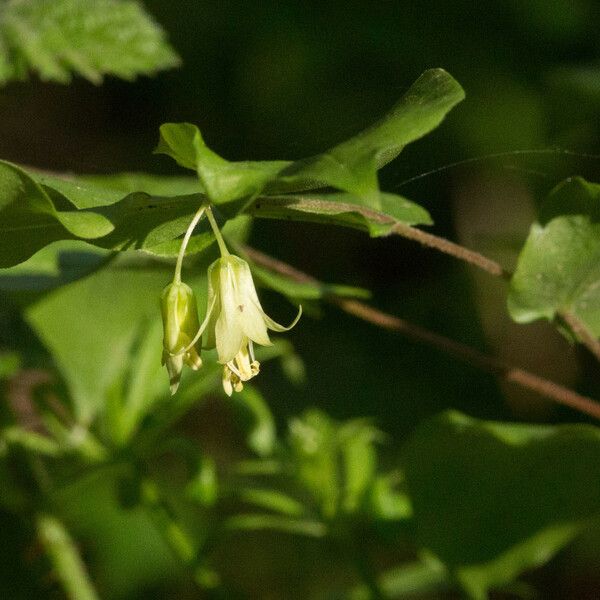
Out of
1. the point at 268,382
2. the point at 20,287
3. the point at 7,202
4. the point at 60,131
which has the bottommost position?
the point at 268,382

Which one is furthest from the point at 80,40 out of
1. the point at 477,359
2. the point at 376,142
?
the point at 376,142

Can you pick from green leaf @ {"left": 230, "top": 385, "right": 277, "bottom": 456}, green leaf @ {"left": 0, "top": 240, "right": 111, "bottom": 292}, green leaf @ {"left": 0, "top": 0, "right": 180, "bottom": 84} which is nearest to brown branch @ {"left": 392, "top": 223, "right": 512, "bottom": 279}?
green leaf @ {"left": 0, "top": 240, "right": 111, "bottom": 292}

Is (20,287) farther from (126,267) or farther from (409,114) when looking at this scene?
(409,114)

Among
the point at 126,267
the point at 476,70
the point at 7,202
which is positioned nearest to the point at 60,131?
the point at 476,70

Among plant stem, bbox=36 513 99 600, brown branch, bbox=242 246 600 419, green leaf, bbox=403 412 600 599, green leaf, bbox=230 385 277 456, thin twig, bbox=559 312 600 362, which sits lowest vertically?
plant stem, bbox=36 513 99 600

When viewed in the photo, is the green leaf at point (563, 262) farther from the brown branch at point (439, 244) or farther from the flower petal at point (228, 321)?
the flower petal at point (228, 321)

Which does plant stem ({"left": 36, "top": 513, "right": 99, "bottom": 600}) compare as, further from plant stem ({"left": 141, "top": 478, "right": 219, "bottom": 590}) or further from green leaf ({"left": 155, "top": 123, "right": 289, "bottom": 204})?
green leaf ({"left": 155, "top": 123, "right": 289, "bottom": 204})
